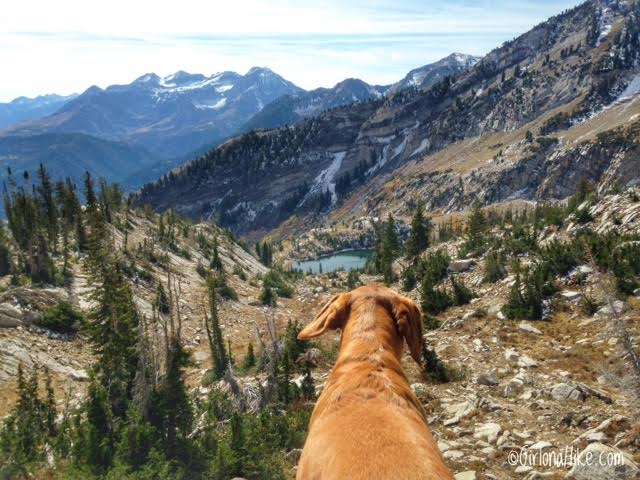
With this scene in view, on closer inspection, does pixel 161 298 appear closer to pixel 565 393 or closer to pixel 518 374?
pixel 518 374

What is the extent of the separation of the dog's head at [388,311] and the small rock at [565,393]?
1050 cm

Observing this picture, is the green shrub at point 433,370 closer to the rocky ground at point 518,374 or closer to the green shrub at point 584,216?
the rocky ground at point 518,374

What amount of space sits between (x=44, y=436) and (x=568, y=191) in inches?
7754

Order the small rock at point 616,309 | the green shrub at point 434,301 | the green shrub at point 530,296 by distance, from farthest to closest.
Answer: the green shrub at point 434,301 → the green shrub at point 530,296 → the small rock at point 616,309

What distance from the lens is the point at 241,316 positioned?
5044cm

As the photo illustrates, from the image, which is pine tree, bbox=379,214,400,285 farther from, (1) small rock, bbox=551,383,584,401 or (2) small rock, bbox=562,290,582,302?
(1) small rock, bbox=551,383,584,401

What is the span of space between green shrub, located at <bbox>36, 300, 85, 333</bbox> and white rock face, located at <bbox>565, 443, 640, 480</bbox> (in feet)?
111

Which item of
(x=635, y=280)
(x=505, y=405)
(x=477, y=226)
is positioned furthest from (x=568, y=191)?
(x=505, y=405)

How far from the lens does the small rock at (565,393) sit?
42.6ft

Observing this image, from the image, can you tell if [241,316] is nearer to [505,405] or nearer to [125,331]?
[125,331]

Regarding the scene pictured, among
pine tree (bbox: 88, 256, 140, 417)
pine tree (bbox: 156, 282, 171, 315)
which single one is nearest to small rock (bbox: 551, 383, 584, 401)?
pine tree (bbox: 88, 256, 140, 417)

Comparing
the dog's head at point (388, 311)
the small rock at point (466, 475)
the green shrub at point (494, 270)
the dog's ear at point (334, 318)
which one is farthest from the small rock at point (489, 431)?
the green shrub at point (494, 270)

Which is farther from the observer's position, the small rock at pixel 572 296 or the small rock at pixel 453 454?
the small rock at pixel 572 296

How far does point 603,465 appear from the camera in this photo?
898 cm
